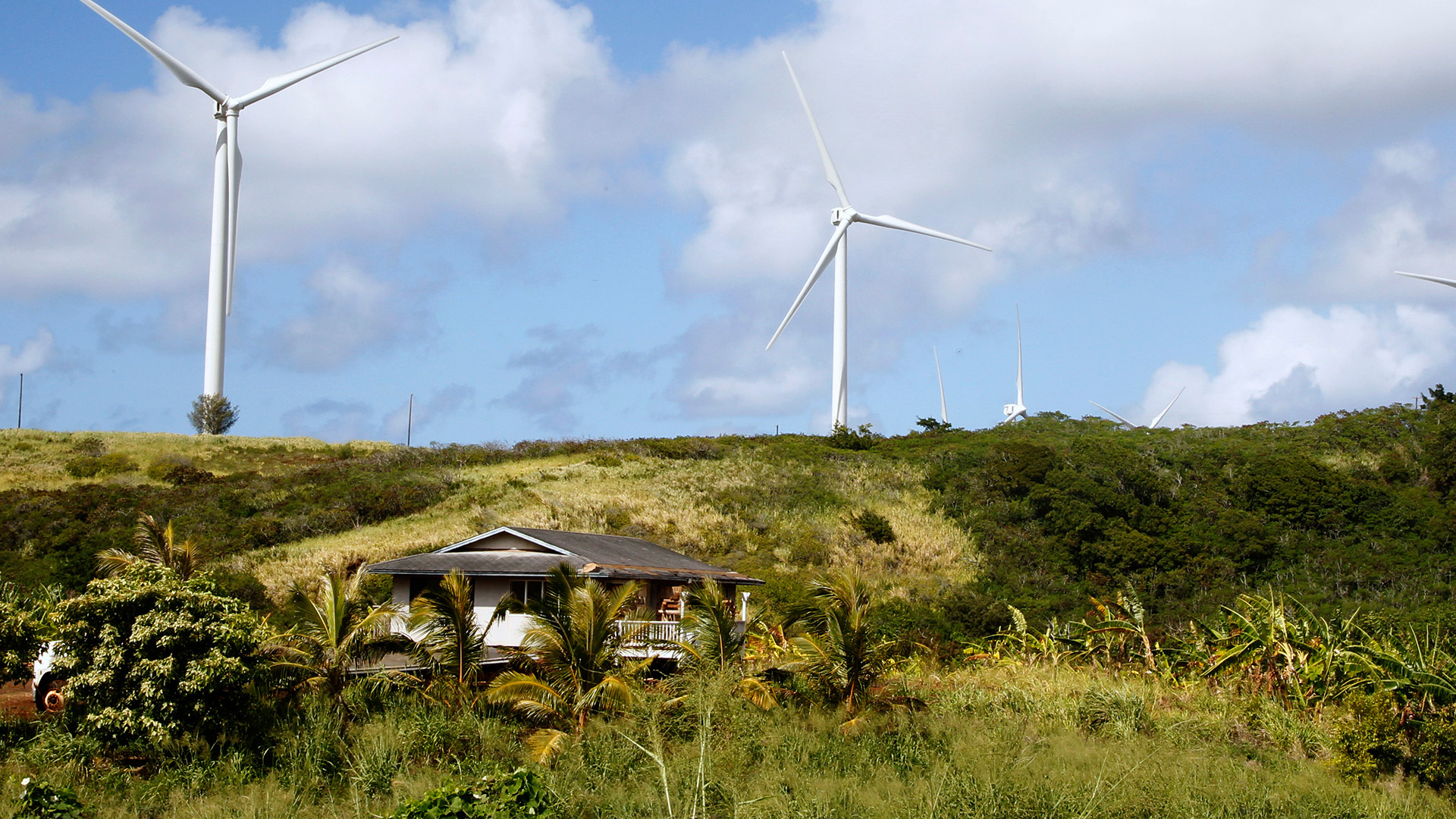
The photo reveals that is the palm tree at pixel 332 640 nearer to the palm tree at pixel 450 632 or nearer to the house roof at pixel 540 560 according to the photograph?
the palm tree at pixel 450 632

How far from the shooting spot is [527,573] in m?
32.5

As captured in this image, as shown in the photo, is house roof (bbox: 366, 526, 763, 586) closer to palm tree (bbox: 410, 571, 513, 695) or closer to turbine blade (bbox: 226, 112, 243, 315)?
palm tree (bbox: 410, 571, 513, 695)

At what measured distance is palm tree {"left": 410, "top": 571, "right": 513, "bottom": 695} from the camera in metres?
25.4

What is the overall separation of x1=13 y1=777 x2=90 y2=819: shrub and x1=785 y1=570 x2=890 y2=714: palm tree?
47.3 ft

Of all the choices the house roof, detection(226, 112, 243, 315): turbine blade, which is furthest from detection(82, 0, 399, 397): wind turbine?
the house roof

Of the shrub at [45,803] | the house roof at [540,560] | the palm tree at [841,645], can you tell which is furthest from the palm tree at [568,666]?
the shrub at [45,803]

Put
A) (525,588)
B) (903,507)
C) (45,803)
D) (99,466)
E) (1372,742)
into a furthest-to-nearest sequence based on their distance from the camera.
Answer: (99,466)
(903,507)
(525,588)
(1372,742)
(45,803)

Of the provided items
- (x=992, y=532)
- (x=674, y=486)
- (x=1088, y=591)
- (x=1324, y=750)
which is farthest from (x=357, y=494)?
(x=1324, y=750)

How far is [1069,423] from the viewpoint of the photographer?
89.8m

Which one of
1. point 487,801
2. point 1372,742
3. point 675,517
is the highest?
point 675,517

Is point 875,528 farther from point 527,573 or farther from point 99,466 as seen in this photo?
point 99,466

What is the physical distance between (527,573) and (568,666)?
7724mm

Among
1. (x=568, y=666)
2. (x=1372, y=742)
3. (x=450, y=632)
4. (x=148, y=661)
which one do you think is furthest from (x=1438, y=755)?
(x=148, y=661)

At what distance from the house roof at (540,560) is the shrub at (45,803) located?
1168cm
